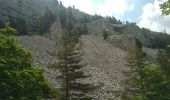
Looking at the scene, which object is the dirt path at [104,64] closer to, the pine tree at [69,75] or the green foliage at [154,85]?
the pine tree at [69,75]

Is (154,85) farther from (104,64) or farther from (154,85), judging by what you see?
(104,64)

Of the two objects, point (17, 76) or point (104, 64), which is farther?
point (104, 64)

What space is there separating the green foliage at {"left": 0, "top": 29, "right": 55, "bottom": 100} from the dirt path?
162 feet

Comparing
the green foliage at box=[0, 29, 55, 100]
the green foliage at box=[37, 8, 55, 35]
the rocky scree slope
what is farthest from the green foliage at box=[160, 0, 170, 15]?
the green foliage at box=[37, 8, 55, 35]

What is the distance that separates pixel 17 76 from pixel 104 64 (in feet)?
324

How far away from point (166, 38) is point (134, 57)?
150 m

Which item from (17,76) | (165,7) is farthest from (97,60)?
(165,7)

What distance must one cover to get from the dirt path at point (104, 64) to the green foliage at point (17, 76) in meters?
49.3

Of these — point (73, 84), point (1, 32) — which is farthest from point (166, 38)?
point (1, 32)

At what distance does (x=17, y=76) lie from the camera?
46.4ft

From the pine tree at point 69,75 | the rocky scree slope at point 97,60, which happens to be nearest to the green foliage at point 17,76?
the pine tree at point 69,75

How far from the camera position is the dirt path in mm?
78575

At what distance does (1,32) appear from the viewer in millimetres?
17000

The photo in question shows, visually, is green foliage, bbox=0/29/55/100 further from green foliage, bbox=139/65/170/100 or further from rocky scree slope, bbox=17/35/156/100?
rocky scree slope, bbox=17/35/156/100
